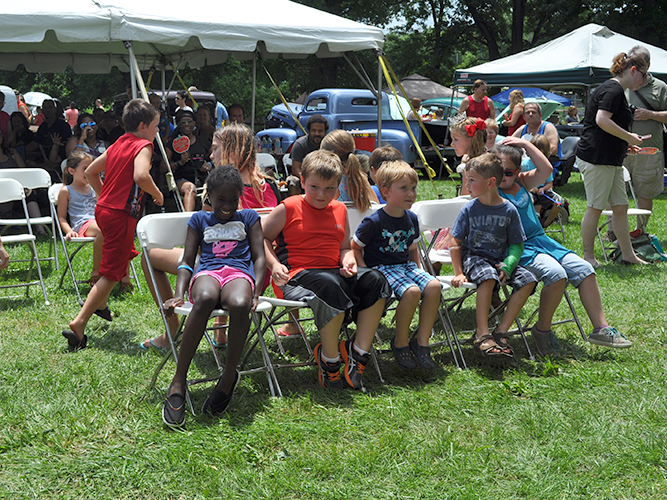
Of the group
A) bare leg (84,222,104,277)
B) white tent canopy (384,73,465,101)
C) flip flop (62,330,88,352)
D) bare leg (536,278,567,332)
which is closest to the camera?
bare leg (536,278,567,332)

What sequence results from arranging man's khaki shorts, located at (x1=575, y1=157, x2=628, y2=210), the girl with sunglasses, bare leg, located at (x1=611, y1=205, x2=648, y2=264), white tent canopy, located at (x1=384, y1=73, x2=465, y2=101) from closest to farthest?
man's khaki shorts, located at (x1=575, y1=157, x2=628, y2=210), bare leg, located at (x1=611, y1=205, x2=648, y2=264), the girl with sunglasses, white tent canopy, located at (x1=384, y1=73, x2=465, y2=101)

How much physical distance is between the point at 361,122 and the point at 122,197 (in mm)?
10144

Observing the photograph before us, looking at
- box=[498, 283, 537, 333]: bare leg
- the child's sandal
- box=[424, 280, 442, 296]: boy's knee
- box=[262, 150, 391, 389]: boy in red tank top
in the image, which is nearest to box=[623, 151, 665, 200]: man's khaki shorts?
box=[498, 283, 537, 333]: bare leg

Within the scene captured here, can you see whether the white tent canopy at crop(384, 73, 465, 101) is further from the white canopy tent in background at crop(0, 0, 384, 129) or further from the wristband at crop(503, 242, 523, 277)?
the wristband at crop(503, 242, 523, 277)

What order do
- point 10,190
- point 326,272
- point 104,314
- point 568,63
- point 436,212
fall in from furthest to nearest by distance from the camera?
1. point 568,63
2. point 10,190
3. point 104,314
4. point 436,212
5. point 326,272

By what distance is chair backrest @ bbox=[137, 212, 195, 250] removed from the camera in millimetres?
3773

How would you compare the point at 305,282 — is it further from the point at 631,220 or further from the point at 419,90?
the point at 419,90

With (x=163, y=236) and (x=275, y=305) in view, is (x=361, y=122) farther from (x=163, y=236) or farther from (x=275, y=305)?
(x=275, y=305)

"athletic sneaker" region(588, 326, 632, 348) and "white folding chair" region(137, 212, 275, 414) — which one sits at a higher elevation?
"white folding chair" region(137, 212, 275, 414)

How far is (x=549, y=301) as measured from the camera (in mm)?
4141

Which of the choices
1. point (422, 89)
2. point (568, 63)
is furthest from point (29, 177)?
point (422, 89)

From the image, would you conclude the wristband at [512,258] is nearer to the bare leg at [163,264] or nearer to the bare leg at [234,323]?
the bare leg at [234,323]

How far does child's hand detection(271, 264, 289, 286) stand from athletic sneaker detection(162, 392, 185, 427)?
80 centimetres

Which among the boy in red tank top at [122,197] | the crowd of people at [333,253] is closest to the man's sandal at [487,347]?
the crowd of people at [333,253]
